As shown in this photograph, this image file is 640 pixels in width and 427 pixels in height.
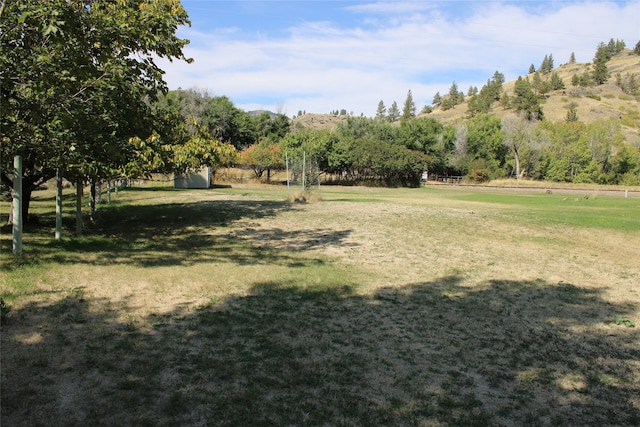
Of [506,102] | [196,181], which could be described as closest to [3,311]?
[196,181]

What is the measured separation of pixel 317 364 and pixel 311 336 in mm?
806

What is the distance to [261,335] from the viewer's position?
206 inches

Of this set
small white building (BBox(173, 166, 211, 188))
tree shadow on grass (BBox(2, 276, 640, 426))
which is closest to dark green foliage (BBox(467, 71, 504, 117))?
small white building (BBox(173, 166, 211, 188))

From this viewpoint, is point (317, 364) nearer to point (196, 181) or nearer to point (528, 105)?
point (196, 181)

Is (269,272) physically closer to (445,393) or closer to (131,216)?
(445,393)

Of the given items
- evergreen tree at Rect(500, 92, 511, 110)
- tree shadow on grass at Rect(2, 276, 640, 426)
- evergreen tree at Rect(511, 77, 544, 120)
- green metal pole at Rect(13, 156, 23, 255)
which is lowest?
tree shadow on grass at Rect(2, 276, 640, 426)

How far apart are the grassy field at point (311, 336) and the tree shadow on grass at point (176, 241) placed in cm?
12

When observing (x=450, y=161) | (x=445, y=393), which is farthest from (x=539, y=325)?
(x=450, y=161)

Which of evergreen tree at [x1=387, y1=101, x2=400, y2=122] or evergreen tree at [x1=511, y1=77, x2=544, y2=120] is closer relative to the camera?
evergreen tree at [x1=511, y1=77, x2=544, y2=120]

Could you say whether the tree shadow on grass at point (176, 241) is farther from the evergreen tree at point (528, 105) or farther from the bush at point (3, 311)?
the evergreen tree at point (528, 105)

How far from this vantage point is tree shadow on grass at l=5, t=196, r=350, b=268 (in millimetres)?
9016

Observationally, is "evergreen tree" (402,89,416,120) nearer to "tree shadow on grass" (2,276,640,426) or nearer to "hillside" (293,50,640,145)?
"hillside" (293,50,640,145)

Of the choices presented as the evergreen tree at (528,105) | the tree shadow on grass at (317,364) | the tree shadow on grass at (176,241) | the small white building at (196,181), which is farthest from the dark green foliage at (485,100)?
the tree shadow on grass at (317,364)

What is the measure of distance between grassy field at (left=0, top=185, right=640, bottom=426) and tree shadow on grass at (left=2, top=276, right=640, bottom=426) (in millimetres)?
20
